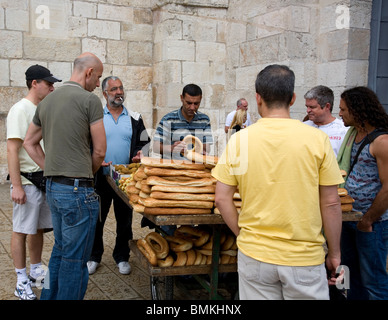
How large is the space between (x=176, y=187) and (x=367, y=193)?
1359mm

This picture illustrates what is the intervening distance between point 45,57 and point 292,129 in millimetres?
6922

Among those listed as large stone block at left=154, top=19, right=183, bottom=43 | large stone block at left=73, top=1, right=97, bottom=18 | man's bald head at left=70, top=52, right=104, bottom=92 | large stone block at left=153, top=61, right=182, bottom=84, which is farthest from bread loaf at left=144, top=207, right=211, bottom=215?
large stone block at left=73, top=1, right=97, bottom=18

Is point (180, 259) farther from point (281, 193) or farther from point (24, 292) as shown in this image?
point (24, 292)

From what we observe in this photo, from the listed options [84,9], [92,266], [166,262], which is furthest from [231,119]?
[166,262]

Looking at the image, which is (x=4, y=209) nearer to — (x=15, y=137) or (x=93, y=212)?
(x=15, y=137)

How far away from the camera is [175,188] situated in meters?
2.68

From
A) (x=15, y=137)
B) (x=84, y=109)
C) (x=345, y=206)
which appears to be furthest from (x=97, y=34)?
(x=345, y=206)

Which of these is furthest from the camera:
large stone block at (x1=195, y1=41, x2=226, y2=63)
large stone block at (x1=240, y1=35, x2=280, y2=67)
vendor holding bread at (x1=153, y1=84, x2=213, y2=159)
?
large stone block at (x1=195, y1=41, x2=226, y2=63)

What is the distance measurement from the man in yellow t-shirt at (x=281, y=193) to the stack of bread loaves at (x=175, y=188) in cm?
55

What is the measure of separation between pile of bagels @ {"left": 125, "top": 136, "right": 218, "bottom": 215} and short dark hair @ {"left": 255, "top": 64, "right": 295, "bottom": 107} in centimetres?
83

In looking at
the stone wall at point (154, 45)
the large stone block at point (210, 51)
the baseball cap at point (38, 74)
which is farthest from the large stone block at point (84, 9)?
the baseball cap at point (38, 74)

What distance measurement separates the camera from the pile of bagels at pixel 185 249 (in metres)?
2.95

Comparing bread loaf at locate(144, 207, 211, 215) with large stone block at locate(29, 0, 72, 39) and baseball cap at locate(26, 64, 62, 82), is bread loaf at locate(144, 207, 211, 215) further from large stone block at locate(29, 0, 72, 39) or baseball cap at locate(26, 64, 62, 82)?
large stone block at locate(29, 0, 72, 39)

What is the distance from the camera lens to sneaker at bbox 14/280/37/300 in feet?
11.7
